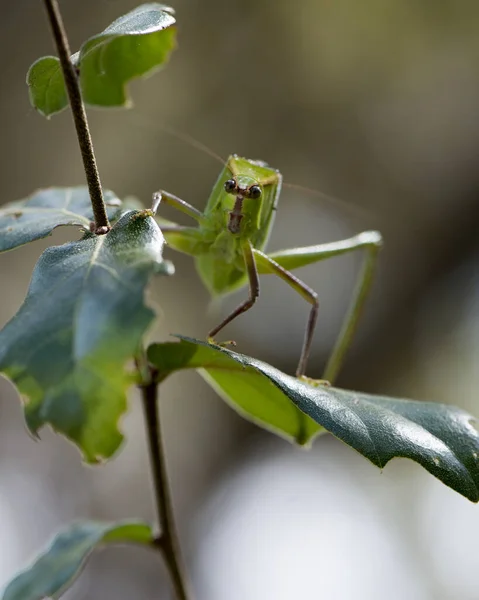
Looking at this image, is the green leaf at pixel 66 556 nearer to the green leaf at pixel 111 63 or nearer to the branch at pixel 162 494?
the branch at pixel 162 494

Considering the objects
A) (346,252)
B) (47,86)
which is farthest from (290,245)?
(47,86)

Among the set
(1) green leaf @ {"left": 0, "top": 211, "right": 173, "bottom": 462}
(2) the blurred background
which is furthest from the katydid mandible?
(2) the blurred background

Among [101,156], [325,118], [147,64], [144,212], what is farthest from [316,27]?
[144,212]

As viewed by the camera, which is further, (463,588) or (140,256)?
(463,588)

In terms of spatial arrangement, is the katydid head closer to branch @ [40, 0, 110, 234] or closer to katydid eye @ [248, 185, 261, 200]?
katydid eye @ [248, 185, 261, 200]

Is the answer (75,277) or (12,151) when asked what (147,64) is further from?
(12,151)

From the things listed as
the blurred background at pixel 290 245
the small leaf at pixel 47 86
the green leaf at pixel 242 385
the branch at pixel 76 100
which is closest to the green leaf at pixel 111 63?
the small leaf at pixel 47 86
